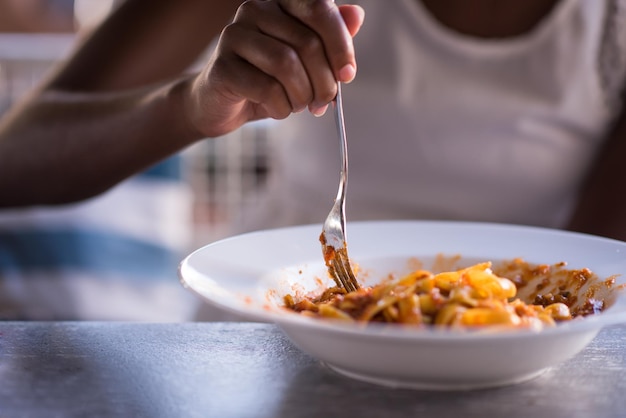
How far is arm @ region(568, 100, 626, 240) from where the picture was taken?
4.21 feet

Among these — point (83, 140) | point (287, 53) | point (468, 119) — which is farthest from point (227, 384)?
point (468, 119)

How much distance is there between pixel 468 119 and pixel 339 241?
24.4 inches

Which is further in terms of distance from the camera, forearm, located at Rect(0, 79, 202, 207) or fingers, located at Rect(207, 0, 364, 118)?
forearm, located at Rect(0, 79, 202, 207)

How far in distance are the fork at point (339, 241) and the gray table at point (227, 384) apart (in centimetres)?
10

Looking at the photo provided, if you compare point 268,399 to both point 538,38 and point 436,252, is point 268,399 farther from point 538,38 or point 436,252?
point 538,38

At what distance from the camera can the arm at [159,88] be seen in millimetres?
808

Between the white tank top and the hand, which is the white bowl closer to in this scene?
the hand

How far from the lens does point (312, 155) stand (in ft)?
4.76

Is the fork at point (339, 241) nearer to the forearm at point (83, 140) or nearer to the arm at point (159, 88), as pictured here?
the arm at point (159, 88)

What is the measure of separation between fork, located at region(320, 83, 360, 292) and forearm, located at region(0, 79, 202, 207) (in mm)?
290

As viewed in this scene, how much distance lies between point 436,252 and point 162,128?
1.53ft

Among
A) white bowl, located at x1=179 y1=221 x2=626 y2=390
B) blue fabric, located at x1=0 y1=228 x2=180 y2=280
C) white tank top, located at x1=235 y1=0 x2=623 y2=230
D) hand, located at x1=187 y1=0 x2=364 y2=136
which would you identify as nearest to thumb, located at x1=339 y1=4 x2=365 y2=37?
hand, located at x1=187 y1=0 x2=364 y2=136

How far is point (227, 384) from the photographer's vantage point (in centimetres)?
67

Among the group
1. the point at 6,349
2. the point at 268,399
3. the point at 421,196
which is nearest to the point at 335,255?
the point at 268,399
